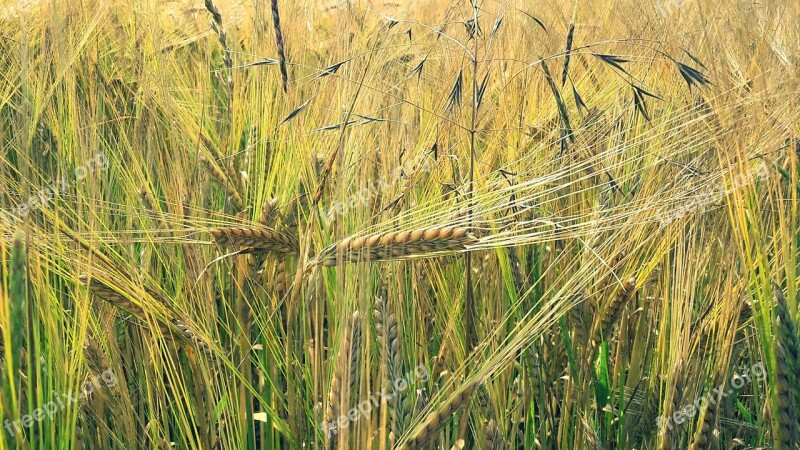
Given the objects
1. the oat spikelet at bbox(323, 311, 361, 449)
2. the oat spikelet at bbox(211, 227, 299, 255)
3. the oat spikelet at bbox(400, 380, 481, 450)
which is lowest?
the oat spikelet at bbox(400, 380, 481, 450)

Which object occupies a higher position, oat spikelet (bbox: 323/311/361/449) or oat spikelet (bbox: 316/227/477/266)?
oat spikelet (bbox: 316/227/477/266)

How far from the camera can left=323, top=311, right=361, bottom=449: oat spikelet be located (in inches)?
25.3

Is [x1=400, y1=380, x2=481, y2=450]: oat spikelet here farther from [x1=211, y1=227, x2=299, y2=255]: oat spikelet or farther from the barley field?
[x1=211, y1=227, x2=299, y2=255]: oat spikelet

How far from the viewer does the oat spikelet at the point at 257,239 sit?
91cm

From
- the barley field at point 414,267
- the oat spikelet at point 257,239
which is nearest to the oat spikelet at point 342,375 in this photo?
the barley field at point 414,267

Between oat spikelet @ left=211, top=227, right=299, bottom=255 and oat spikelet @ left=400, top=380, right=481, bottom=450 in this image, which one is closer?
oat spikelet @ left=400, top=380, right=481, bottom=450

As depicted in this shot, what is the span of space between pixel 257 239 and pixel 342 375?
0.32 metres

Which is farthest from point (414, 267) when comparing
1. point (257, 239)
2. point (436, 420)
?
point (436, 420)

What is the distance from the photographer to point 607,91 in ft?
5.11

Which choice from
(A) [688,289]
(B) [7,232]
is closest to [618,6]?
(A) [688,289]

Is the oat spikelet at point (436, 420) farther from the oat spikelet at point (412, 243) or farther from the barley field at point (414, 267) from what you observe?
the oat spikelet at point (412, 243)

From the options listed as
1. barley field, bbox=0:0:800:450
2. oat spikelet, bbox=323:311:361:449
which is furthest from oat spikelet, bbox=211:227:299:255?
oat spikelet, bbox=323:311:361:449

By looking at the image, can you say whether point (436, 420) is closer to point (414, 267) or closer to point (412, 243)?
point (412, 243)

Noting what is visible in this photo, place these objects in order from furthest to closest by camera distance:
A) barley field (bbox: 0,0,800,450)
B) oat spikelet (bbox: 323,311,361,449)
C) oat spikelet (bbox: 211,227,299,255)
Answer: oat spikelet (bbox: 211,227,299,255) < barley field (bbox: 0,0,800,450) < oat spikelet (bbox: 323,311,361,449)
